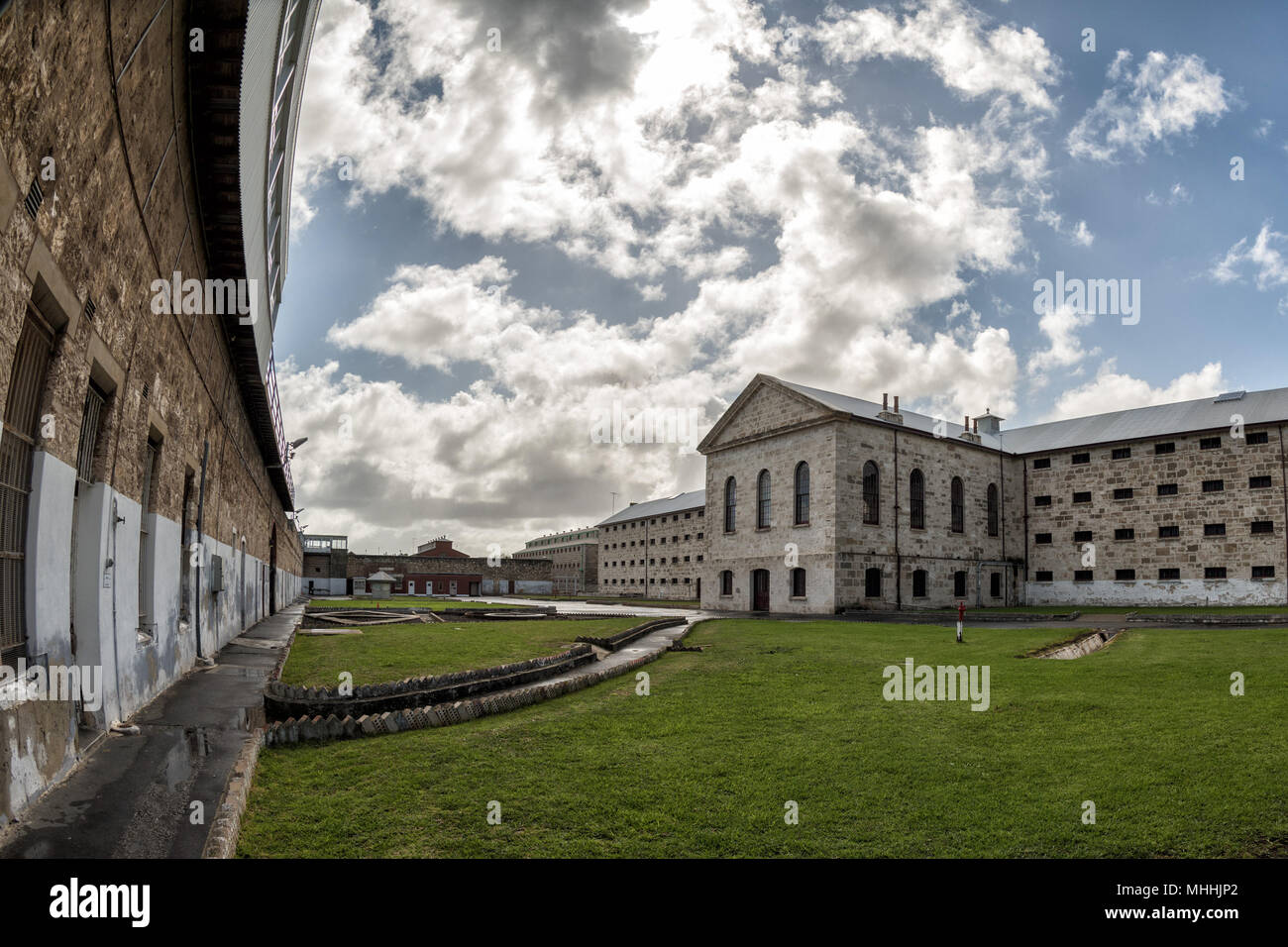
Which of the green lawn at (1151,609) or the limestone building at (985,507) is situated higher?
the limestone building at (985,507)

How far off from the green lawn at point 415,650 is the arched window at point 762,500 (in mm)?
14601

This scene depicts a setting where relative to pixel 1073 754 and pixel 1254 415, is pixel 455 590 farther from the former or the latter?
pixel 1073 754

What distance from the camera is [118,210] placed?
6.17 metres

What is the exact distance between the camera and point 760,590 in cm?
3947

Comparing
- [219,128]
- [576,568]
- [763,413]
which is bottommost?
[576,568]

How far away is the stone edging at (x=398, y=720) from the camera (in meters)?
8.23

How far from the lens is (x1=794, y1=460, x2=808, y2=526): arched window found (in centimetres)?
3681

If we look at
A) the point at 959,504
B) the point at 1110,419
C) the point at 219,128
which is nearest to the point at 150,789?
the point at 219,128

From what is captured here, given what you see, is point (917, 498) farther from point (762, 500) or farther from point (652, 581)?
point (652, 581)

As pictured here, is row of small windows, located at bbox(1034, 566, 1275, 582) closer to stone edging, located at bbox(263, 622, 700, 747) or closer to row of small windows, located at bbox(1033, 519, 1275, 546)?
row of small windows, located at bbox(1033, 519, 1275, 546)

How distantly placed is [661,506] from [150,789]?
71.1m

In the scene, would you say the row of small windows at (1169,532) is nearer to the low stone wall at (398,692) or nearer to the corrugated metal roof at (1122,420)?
the corrugated metal roof at (1122,420)

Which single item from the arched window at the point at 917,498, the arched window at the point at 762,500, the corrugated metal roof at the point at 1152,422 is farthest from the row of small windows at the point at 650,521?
the arched window at the point at 917,498
